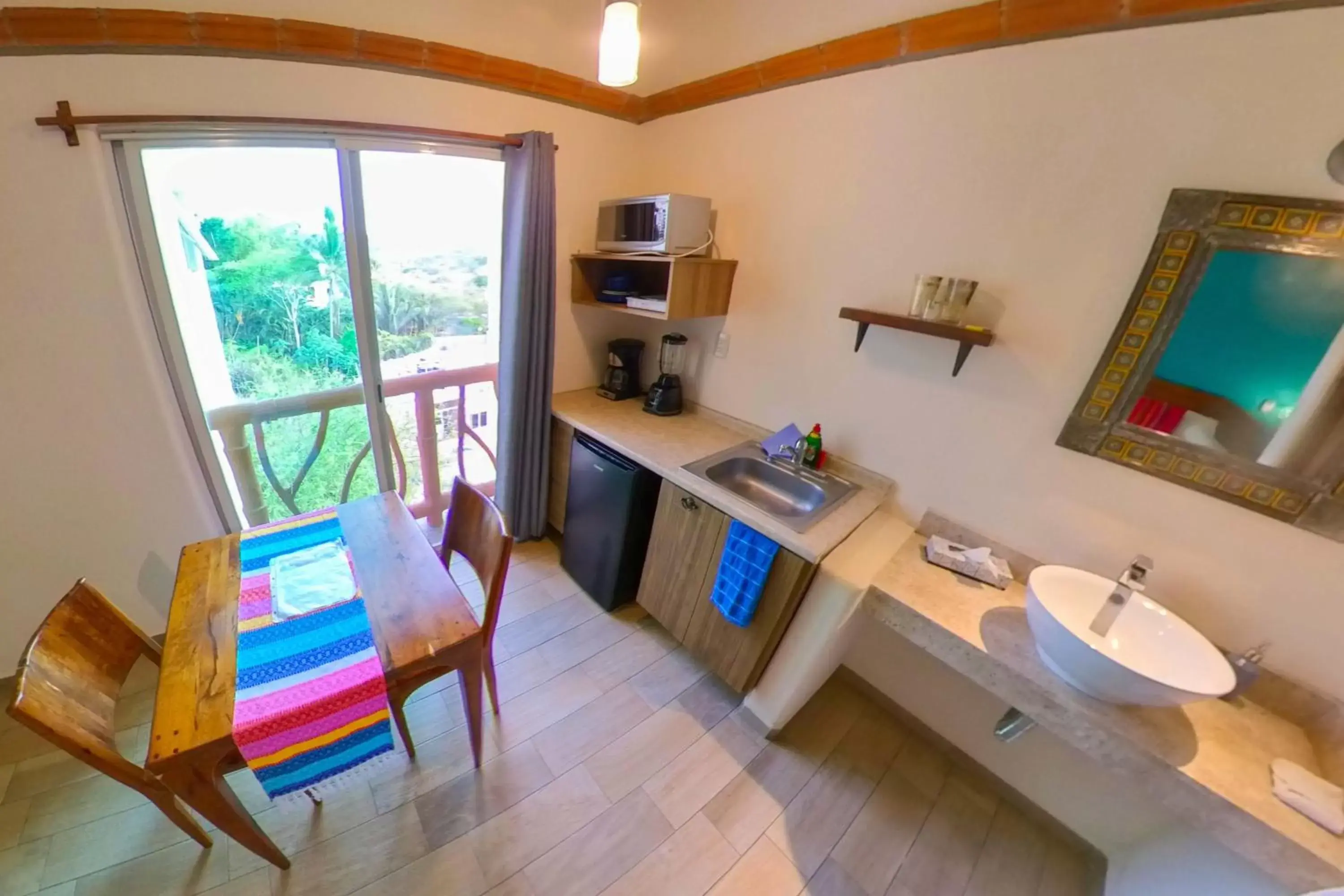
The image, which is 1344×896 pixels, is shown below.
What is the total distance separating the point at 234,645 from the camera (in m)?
1.04

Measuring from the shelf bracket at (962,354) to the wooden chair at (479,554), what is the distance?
4.65 ft

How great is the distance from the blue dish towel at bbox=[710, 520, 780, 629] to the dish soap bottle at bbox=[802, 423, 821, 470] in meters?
0.49

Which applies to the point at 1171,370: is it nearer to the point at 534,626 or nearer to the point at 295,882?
the point at 534,626

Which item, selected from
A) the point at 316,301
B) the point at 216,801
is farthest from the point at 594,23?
the point at 216,801

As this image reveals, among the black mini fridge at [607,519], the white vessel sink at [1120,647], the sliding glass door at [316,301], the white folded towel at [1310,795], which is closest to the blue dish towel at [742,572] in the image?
the black mini fridge at [607,519]

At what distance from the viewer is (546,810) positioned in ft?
4.50

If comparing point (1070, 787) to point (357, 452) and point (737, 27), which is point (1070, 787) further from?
point (357, 452)

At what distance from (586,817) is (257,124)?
7.80ft

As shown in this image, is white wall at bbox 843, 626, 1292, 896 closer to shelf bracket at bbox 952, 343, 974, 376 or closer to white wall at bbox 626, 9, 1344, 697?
white wall at bbox 626, 9, 1344, 697

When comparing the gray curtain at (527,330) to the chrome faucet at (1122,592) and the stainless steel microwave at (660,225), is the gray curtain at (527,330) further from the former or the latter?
the chrome faucet at (1122,592)

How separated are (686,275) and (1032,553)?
1552 mm

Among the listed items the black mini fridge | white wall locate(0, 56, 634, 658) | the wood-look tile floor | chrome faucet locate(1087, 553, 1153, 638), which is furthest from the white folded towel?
white wall locate(0, 56, 634, 658)

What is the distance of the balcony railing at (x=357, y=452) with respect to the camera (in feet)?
5.90

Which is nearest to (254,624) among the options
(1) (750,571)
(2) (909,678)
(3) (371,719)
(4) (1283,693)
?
(3) (371,719)
